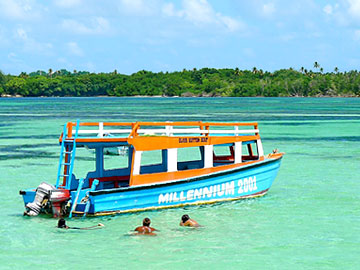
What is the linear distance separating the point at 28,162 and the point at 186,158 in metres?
7.70

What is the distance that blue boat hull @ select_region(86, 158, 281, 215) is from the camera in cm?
1944

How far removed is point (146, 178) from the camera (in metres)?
20.3

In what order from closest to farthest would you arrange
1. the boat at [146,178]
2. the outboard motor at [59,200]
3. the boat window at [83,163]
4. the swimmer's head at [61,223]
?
1. the swimmer's head at [61,223]
2. the outboard motor at [59,200]
3. the boat at [146,178]
4. the boat window at [83,163]

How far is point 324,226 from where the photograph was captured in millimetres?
19484

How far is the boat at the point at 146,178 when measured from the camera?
19547 millimetres

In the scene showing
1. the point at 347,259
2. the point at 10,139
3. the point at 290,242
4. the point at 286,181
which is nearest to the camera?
the point at 347,259

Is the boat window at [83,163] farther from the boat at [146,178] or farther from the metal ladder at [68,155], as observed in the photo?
the metal ladder at [68,155]

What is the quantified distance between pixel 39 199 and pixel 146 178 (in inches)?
Result: 119

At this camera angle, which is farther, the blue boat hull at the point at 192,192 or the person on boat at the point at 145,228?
the blue boat hull at the point at 192,192

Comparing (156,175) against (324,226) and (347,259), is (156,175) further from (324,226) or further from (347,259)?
(347,259)

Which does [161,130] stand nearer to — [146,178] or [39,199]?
[146,178]

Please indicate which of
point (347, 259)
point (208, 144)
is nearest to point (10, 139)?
point (208, 144)

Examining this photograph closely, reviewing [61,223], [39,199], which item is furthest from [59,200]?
[61,223]

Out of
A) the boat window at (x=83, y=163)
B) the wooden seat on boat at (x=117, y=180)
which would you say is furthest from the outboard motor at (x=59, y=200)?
the boat window at (x=83, y=163)
